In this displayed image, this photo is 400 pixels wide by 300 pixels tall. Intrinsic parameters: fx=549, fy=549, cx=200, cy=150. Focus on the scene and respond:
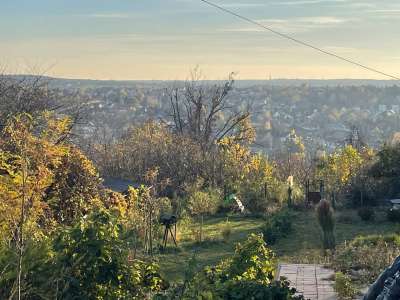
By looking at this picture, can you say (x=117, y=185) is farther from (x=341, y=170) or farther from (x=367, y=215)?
(x=341, y=170)

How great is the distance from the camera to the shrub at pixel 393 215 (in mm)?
13958

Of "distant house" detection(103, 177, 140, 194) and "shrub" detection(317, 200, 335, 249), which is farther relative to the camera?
"distant house" detection(103, 177, 140, 194)

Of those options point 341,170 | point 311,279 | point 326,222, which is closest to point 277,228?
point 326,222

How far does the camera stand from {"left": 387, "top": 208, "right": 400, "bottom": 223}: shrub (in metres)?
14.0

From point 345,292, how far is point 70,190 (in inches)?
264

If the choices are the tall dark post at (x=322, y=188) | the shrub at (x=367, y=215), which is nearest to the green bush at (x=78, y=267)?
the shrub at (x=367, y=215)

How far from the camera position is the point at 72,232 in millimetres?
6164

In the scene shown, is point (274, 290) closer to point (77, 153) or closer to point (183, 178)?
point (77, 153)

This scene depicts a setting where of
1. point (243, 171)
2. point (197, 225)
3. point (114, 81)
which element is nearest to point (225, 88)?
point (243, 171)

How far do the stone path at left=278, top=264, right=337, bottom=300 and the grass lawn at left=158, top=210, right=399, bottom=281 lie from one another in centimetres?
84

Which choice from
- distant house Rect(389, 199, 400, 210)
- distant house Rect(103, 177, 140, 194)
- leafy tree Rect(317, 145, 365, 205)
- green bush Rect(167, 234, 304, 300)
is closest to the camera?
green bush Rect(167, 234, 304, 300)

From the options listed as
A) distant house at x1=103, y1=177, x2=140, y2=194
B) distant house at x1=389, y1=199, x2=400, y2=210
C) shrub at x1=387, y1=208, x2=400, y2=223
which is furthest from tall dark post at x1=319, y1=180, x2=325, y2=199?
distant house at x1=103, y1=177, x2=140, y2=194

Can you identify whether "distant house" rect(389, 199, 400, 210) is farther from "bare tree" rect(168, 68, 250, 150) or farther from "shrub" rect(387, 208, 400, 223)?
"bare tree" rect(168, 68, 250, 150)

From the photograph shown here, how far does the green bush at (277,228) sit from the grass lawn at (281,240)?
0.44ft
